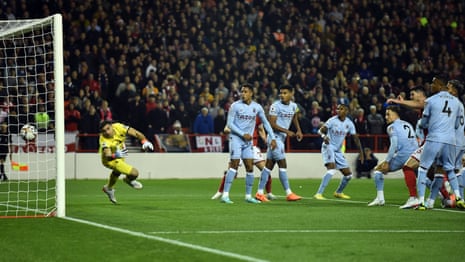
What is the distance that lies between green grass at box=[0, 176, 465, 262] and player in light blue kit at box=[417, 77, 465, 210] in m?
0.79

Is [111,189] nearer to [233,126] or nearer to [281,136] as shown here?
[233,126]

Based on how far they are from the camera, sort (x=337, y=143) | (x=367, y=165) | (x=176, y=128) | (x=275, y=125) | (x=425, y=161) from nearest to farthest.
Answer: (x=425, y=161) → (x=275, y=125) → (x=337, y=143) → (x=176, y=128) → (x=367, y=165)

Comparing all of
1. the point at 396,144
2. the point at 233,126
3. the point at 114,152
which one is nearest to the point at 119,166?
the point at 114,152

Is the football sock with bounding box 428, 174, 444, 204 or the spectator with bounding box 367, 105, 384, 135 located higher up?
the spectator with bounding box 367, 105, 384, 135

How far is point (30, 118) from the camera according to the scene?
2250 centimetres

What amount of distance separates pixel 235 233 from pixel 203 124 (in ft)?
56.6

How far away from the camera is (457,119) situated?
1323 cm

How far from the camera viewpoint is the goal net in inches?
463

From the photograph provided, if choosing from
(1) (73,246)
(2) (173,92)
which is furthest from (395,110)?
(2) (173,92)

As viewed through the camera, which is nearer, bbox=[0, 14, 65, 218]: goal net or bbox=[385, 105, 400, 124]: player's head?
bbox=[0, 14, 65, 218]: goal net

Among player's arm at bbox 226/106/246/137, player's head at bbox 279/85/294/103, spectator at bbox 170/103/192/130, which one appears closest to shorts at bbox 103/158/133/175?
player's arm at bbox 226/106/246/137

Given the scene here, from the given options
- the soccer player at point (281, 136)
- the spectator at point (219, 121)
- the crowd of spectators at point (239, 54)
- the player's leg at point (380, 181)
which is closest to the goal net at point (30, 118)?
the crowd of spectators at point (239, 54)

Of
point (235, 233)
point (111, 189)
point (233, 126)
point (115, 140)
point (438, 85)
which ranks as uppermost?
point (438, 85)

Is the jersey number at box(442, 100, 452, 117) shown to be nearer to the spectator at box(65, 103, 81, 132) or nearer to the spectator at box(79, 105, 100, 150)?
the spectator at box(79, 105, 100, 150)
